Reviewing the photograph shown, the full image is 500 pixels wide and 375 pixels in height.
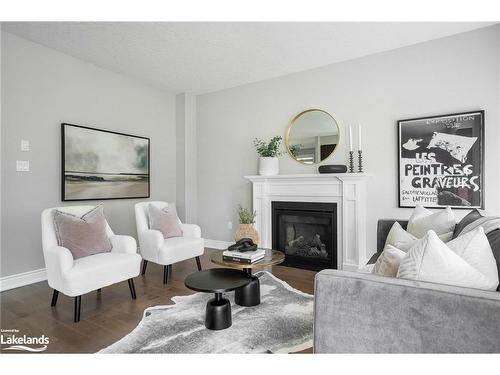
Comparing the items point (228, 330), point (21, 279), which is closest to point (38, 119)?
point (21, 279)

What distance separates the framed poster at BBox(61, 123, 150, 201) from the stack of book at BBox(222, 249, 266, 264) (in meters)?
2.24

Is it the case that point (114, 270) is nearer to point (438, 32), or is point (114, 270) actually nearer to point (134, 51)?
point (134, 51)

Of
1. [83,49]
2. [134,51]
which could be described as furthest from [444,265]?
[83,49]

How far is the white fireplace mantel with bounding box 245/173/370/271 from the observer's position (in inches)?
134

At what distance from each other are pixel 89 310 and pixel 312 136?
10.2 ft

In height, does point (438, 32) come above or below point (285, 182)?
above

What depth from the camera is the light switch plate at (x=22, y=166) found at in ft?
10.0

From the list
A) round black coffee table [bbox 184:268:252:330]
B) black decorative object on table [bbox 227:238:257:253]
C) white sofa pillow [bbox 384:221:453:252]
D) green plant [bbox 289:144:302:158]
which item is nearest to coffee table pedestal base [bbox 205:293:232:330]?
round black coffee table [bbox 184:268:252:330]

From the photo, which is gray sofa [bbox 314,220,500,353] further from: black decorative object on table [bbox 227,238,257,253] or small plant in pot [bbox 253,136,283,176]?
small plant in pot [bbox 253,136,283,176]

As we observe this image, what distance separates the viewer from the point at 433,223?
7.11 ft

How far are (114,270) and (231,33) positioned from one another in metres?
2.53

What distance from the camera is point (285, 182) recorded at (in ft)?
12.9

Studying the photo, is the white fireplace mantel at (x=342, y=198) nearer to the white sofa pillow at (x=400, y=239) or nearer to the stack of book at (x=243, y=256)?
the white sofa pillow at (x=400, y=239)
